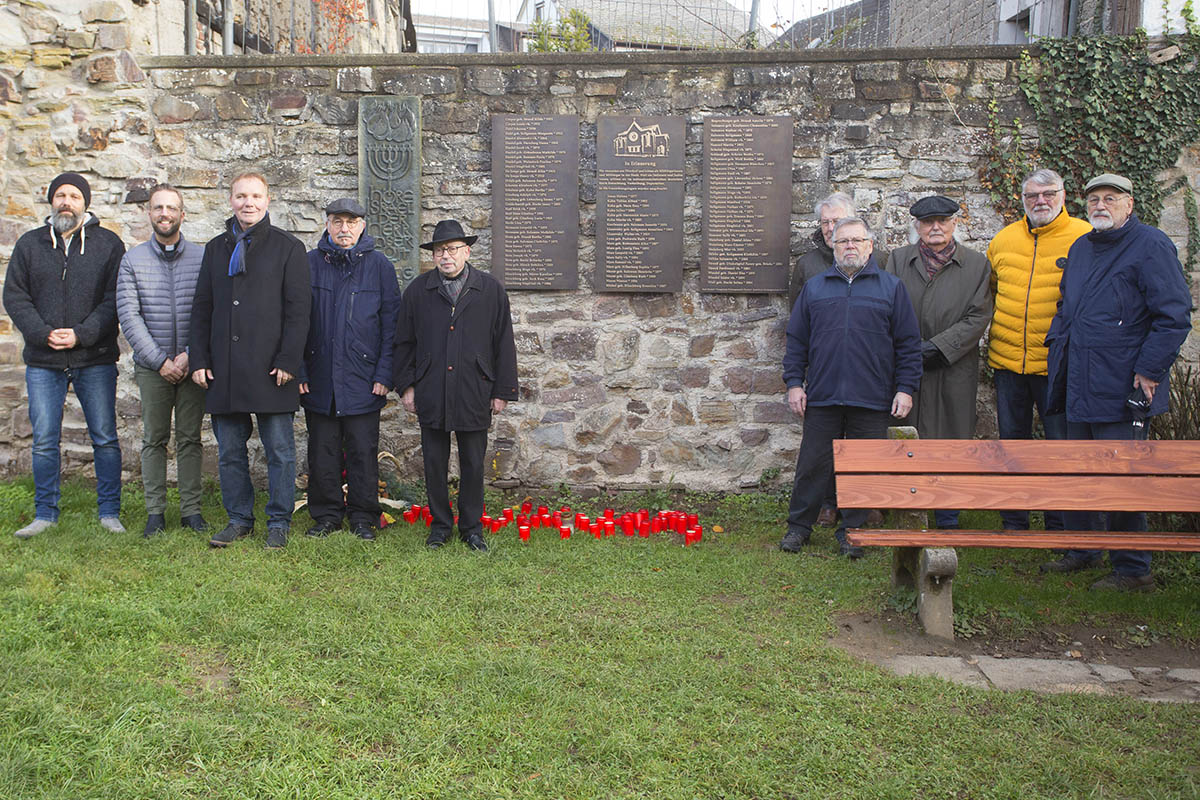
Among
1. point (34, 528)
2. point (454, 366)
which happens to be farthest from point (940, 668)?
point (34, 528)

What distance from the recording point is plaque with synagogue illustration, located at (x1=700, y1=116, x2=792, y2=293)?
604 centimetres

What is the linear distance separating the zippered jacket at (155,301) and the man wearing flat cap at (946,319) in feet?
13.3

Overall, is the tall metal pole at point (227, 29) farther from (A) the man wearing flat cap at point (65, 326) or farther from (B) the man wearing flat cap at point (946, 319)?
(B) the man wearing flat cap at point (946, 319)

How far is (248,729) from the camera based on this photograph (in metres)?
2.90

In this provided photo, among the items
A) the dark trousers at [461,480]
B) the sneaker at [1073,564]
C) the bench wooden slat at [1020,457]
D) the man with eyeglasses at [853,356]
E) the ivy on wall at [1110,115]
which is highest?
the ivy on wall at [1110,115]

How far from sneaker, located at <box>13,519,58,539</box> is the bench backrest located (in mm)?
4195

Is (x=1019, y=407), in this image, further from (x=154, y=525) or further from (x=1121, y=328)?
(x=154, y=525)

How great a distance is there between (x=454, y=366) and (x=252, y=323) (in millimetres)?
1066

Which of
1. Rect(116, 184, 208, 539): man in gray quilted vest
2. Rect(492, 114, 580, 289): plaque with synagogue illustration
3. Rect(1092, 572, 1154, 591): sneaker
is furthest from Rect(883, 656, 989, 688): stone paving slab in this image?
Rect(116, 184, 208, 539): man in gray quilted vest

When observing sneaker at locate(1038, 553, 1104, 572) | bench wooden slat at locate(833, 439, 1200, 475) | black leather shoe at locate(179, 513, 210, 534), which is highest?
bench wooden slat at locate(833, 439, 1200, 475)

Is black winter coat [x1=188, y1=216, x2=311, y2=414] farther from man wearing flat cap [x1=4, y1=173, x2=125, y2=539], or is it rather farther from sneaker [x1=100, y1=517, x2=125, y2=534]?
sneaker [x1=100, y1=517, x2=125, y2=534]

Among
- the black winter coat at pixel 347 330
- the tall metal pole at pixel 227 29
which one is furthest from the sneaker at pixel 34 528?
the tall metal pole at pixel 227 29

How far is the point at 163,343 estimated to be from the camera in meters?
5.01

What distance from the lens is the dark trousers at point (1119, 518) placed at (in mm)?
4355
